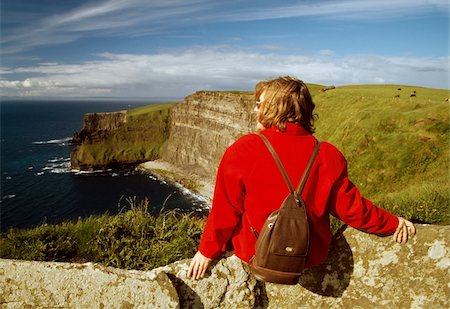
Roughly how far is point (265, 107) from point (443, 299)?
10.7ft

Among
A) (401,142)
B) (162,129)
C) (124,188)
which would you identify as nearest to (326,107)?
(401,142)

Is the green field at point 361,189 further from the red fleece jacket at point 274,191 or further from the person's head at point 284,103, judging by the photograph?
the person's head at point 284,103

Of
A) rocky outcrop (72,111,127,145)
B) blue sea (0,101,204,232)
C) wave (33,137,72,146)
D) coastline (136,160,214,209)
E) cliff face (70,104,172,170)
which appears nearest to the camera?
blue sea (0,101,204,232)

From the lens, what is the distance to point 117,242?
6.57 meters

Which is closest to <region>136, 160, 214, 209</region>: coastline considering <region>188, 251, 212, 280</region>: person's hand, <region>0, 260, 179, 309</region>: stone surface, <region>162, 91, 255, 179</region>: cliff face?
<region>162, 91, 255, 179</region>: cliff face

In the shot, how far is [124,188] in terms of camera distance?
73500mm

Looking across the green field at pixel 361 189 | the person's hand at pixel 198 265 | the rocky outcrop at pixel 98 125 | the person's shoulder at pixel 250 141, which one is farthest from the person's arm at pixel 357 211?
the rocky outcrop at pixel 98 125

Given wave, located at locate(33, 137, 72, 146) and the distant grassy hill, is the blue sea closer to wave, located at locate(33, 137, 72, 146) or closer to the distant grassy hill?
wave, located at locate(33, 137, 72, 146)

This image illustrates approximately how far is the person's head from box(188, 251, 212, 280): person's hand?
1760 millimetres

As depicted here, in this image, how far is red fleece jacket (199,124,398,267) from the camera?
3500mm

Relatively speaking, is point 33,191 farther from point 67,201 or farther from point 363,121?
point 363,121

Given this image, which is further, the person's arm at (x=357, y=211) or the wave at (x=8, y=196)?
the wave at (x=8, y=196)

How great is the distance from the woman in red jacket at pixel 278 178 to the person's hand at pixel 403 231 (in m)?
0.40

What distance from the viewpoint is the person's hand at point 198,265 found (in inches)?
157
